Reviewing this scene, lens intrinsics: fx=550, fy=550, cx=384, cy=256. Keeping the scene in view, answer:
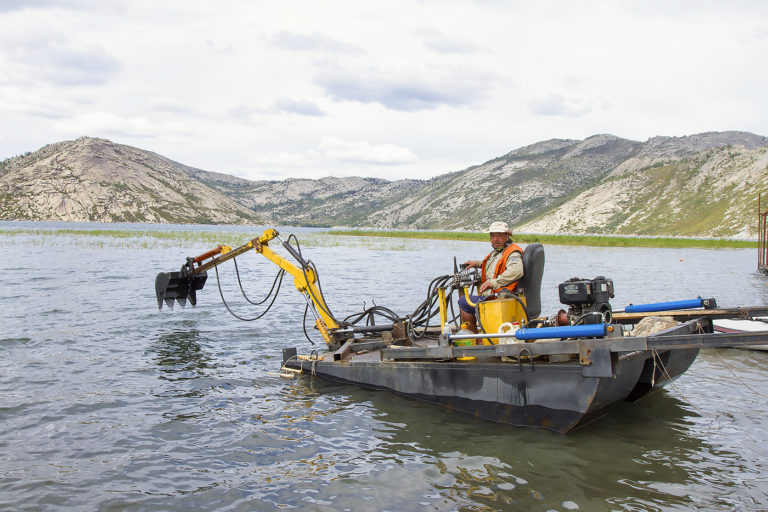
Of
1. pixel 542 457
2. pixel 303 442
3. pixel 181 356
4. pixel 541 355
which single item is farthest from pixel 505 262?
pixel 181 356

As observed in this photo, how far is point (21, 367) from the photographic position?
38.1 ft

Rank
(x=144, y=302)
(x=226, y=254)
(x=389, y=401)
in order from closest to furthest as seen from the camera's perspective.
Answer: (x=389, y=401) < (x=226, y=254) < (x=144, y=302)

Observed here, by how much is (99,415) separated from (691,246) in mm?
77050

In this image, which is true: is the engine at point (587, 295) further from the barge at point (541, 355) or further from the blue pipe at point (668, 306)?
the blue pipe at point (668, 306)

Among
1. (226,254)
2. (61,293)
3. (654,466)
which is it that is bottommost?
(654,466)

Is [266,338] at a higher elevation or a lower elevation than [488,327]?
lower

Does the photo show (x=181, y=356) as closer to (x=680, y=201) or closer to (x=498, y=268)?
(x=498, y=268)

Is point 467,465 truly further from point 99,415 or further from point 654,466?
point 99,415

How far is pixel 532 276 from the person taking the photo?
9.09 meters

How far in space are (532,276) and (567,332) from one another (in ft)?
6.40

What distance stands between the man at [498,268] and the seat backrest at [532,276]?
0.43ft

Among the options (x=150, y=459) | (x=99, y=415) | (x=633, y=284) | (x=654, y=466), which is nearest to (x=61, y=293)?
(x=99, y=415)

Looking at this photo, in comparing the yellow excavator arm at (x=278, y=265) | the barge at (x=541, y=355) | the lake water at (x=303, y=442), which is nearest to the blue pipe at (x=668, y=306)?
the barge at (x=541, y=355)

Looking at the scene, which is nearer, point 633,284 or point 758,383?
point 758,383
